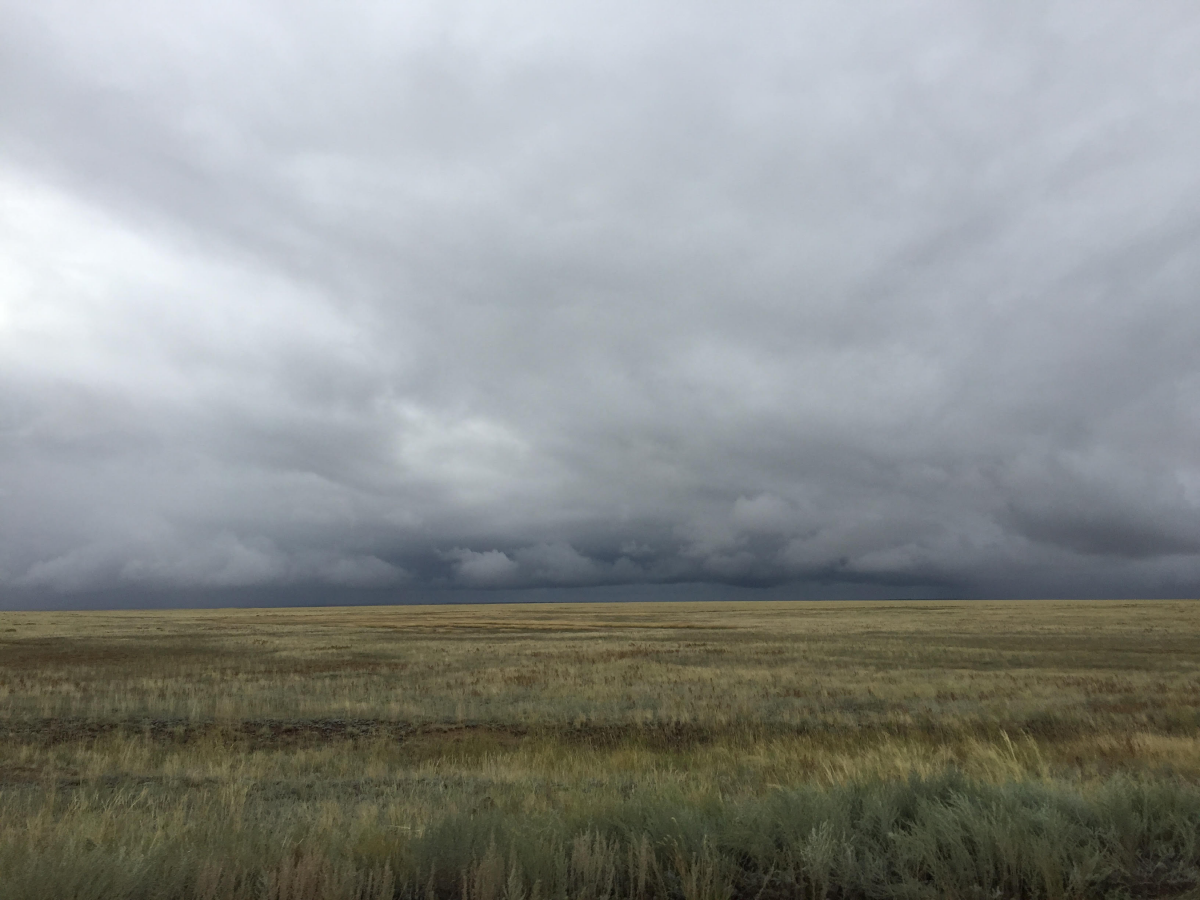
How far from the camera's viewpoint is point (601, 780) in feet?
37.7

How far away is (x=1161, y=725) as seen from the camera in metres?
17.2

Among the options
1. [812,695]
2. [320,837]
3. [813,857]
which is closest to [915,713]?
[812,695]

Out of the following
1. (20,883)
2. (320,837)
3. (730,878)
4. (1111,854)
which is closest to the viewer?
(20,883)

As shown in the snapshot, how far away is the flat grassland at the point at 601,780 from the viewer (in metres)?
6.19

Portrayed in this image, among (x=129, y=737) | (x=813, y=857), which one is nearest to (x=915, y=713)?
(x=813, y=857)

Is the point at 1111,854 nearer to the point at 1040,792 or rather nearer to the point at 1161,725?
the point at 1040,792

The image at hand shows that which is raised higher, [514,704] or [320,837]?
[320,837]

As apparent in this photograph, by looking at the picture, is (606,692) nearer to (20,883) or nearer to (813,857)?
(813,857)

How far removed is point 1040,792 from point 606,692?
16815 mm

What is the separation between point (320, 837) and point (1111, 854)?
750 centimetres

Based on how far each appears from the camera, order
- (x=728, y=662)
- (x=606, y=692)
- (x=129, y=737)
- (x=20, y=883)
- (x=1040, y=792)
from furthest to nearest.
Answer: (x=728, y=662) < (x=606, y=692) < (x=129, y=737) < (x=1040, y=792) < (x=20, y=883)

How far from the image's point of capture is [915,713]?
770 inches

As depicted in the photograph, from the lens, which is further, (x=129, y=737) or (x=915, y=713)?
(x=915, y=713)

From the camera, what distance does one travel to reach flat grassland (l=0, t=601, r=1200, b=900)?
6188mm
